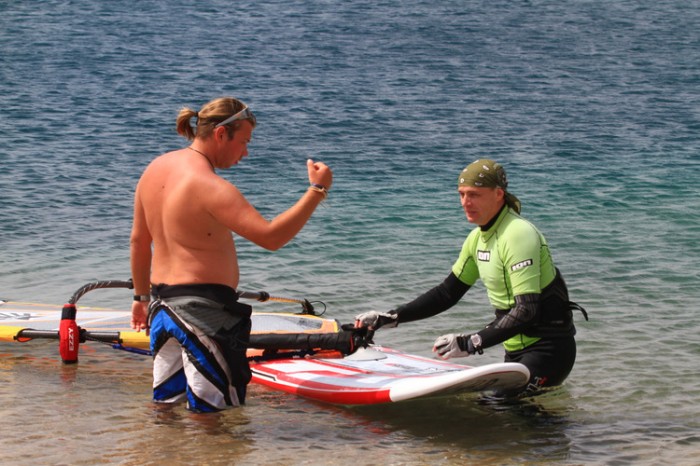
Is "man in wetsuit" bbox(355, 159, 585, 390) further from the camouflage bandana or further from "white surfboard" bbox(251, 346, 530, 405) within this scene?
"white surfboard" bbox(251, 346, 530, 405)

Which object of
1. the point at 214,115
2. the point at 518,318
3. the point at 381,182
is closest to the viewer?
the point at 214,115

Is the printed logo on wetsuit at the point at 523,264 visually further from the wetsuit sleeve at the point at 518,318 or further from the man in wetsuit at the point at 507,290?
the wetsuit sleeve at the point at 518,318

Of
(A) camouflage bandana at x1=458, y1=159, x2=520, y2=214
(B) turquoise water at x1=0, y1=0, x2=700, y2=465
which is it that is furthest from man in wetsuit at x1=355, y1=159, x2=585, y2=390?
(B) turquoise water at x1=0, y1=0, x2=700, y2=465

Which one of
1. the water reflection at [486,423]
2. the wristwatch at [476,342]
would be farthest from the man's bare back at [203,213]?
the water reflection at [486,423]

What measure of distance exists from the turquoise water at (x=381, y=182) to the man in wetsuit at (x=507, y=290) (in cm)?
53

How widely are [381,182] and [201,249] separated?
537 inches

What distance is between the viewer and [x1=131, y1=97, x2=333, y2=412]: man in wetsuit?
5.37 m

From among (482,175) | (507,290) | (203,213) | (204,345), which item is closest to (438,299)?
(507,290)

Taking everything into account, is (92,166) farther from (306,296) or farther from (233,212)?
(233,212)

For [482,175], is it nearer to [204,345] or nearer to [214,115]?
[214,115]

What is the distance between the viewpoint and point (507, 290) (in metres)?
6.52

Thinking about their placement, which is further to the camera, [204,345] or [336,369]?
[336,369]

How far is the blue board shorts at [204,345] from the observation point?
559 centimetres

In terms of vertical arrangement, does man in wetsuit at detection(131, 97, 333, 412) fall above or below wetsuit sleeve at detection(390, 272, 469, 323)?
above
